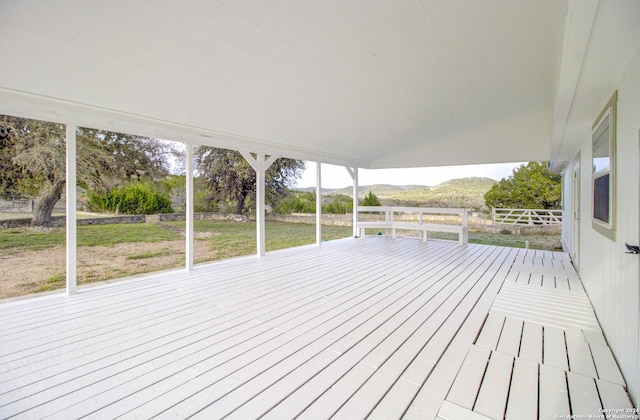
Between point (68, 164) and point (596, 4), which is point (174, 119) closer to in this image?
point (68, 164)

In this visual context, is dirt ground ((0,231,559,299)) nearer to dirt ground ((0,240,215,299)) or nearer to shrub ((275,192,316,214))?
dirt ground ((0,240,215,299))

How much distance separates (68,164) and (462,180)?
30.0 ft

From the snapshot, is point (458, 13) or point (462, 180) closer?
point (458, 13)

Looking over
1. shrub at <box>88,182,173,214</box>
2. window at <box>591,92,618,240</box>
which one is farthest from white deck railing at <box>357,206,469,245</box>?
shrub at <box>88,182,173,214</box>

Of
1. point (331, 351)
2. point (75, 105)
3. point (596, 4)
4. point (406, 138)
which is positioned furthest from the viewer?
point (406, 138)

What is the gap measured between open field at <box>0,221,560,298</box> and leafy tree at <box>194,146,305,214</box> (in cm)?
71

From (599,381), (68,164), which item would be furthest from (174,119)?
(599,381)

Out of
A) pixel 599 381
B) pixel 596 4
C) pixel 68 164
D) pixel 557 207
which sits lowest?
pixel 599 381

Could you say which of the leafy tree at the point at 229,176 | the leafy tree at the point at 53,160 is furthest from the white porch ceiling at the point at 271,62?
the leafy tree at the point at 229,176

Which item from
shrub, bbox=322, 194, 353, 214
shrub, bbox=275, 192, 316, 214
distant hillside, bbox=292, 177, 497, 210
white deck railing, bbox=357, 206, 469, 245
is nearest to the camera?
white deck railing, bbox=357, 206, 469, 245

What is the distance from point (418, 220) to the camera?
25.7 ft

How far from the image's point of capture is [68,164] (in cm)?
307

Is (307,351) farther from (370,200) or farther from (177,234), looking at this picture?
(370,200)

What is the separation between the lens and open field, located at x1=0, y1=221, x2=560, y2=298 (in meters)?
3.93
